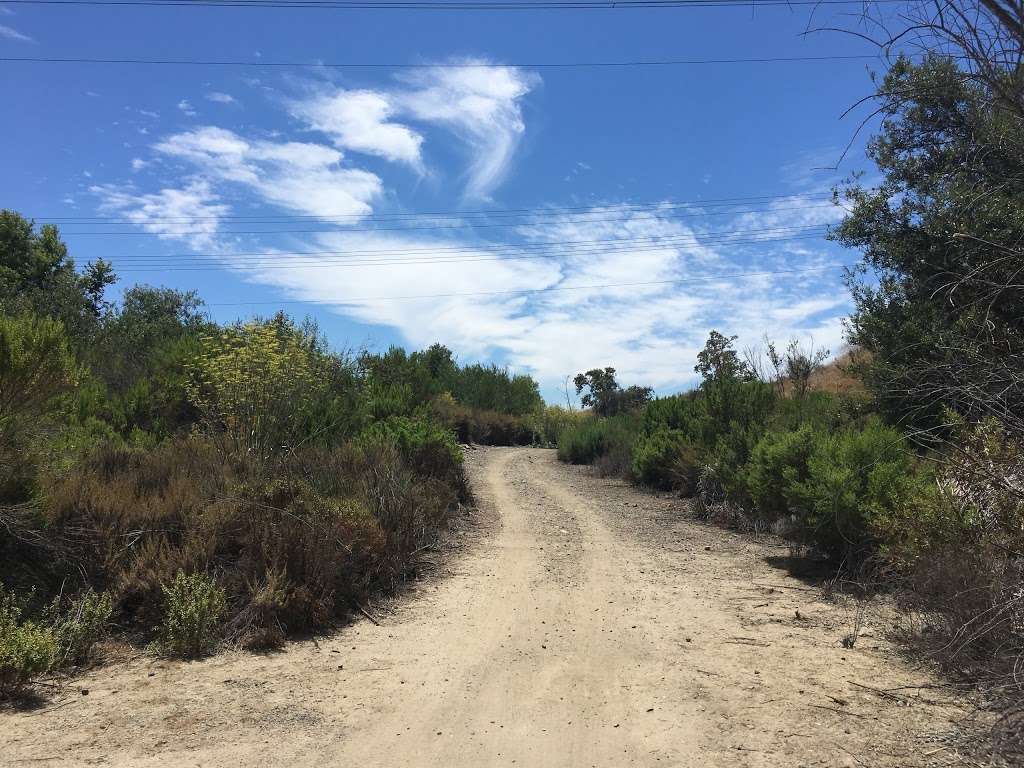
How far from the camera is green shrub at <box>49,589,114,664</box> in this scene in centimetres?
548

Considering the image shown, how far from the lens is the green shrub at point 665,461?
15486 mm

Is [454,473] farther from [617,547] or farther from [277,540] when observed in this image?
[277,540]

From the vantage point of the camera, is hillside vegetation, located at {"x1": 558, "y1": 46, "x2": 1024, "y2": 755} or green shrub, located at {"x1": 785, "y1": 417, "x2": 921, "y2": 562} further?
green shrub, located at {"x1": 785, "y1": 417, "x2": 921, "y2": 562}

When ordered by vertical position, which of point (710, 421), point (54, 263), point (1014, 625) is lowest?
point (1014, 625)

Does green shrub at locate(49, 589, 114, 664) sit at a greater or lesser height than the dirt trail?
greater

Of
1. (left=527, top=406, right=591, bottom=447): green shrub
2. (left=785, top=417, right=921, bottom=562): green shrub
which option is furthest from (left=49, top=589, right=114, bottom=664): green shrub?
(left=527, top=406, right=591, bottom=447): green shrub

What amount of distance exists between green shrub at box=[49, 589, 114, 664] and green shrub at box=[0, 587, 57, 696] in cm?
25

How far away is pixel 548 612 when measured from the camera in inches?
276

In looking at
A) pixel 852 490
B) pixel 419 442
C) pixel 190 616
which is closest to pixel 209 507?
pixel 190 616

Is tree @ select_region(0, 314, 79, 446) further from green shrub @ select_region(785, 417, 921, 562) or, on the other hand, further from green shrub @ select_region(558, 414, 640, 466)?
green shrub @ select_region(558, 414, 640, 466)

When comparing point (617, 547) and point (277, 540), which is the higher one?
point (277, 540)

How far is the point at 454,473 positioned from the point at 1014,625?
1038cm

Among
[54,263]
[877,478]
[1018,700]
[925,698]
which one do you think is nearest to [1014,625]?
[1018,700]

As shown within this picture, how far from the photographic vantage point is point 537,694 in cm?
490
